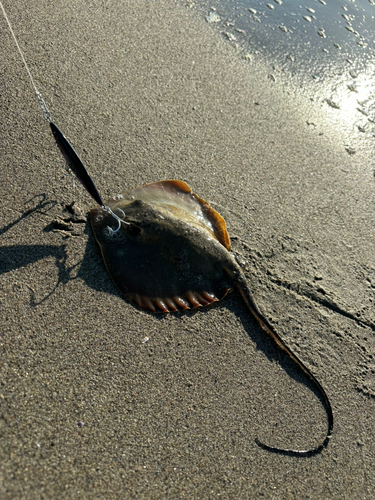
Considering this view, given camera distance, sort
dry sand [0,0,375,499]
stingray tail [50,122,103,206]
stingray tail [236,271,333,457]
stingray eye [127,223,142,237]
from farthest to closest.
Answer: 1. stingray eye [127,223,142,237]
2. stingray tail [50,122,103,206]
3. stingray tail [236,271,333,457]
4. dry sand [0,0,375,499]

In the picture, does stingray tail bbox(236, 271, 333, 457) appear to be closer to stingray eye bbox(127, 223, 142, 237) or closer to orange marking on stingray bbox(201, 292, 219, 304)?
orange marking on stingray bbox(201, 292, 219, 304)

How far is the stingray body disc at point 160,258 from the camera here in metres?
2.52

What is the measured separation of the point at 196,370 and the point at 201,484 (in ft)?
2.08

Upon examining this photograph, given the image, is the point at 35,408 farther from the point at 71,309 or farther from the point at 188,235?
the point at 188,235

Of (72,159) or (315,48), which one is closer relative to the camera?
(72,159)

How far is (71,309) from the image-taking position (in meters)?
2.33

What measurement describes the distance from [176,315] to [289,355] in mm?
876

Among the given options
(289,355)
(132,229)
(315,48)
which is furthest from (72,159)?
(315,48)

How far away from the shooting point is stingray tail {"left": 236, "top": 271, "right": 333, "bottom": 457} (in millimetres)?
2193

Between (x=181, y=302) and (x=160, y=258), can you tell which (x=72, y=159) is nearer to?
(x=160, y=258)

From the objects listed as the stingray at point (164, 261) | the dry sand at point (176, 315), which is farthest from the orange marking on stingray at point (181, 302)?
the dry sand at point (176, 315)

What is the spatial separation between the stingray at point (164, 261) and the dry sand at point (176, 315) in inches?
3.8

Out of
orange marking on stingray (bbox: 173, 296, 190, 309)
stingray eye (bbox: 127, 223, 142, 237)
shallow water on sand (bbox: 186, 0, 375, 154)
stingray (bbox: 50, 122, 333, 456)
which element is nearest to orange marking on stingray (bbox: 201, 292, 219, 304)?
stingray (bbox: 50, 122, 333, 456)

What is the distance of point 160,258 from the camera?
2619mm
